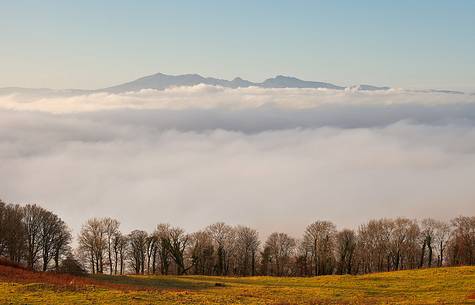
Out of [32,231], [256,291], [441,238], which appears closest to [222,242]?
[32,231]

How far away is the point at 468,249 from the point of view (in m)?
108

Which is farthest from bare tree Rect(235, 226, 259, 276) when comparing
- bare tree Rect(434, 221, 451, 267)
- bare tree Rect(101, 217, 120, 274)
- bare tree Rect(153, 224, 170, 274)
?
bare tree Rect(434, 221, 451, 267)

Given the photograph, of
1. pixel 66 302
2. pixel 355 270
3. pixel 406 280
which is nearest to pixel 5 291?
pixel 66 302

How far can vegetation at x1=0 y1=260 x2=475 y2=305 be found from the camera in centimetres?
3850

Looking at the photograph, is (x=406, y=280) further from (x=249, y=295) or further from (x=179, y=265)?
(x=179, y=265)

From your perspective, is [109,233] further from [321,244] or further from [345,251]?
[345,251]

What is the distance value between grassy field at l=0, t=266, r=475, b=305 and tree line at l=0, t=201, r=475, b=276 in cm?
2992

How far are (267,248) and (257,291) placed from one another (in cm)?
6747

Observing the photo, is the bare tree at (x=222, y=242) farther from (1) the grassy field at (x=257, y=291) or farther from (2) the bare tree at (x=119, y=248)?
(1) the grassy field at (x=257, y=291)

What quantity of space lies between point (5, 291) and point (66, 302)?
6115mm

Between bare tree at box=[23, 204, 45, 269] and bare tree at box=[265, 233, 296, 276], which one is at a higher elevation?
bare tree at box=[23, 204, 45, 269]

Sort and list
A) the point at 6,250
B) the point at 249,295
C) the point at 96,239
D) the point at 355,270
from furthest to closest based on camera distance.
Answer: the point at 355,270 → the point at 96,239 → the point at 6,250 → the point at 249,295

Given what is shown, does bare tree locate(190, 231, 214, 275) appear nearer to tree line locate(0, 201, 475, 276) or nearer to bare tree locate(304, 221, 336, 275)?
tree line locate(0, 201, 475, 276)

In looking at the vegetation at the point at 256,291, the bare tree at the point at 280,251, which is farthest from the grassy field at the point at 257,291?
the bare tree at the point at 280,251
